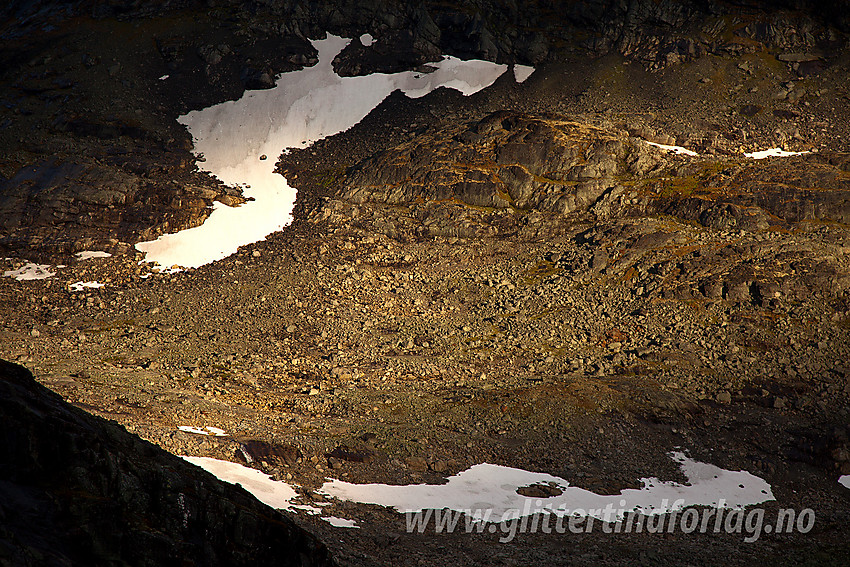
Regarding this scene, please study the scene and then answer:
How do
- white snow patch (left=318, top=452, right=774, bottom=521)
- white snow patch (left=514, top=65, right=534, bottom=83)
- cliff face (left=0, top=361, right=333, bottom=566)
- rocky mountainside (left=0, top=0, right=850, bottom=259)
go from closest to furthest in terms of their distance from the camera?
cliff face (left=0, top=361, right=333, bottom=566)
white snow patch (left=318, top=452, right=774, bottom=521)
rocky mountainside (left=0, top=0, right=850, bottom=259)
white snow patch (left=514, top=65, right=534, bottom=83)

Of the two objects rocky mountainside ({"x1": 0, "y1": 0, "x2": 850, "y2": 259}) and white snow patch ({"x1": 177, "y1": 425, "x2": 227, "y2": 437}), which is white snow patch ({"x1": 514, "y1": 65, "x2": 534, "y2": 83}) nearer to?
rocky mountainside ({"x1": 0, "y1": 0, "x2": 850, "y2": 259})

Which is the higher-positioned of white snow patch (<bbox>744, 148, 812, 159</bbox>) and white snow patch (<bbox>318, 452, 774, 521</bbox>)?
white snow patch (<bbox>744, 148, 812, 159</bbox>)

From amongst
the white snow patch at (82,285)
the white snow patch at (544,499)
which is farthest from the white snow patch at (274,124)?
the white snow patch at (544,499)

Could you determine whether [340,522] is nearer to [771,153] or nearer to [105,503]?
[105,503]

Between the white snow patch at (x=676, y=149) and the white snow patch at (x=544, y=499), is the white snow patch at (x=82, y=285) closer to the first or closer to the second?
the white snow patch at (x=544, y=499)

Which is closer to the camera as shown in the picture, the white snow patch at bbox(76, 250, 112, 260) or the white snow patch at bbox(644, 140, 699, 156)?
the white snow patch at bbox(76, 250, 112, 260)

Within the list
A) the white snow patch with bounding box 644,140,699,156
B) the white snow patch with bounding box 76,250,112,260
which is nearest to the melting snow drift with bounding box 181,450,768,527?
the white snow patch with bounding box 76,250,112,260

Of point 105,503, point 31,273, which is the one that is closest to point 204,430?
point 105,503
